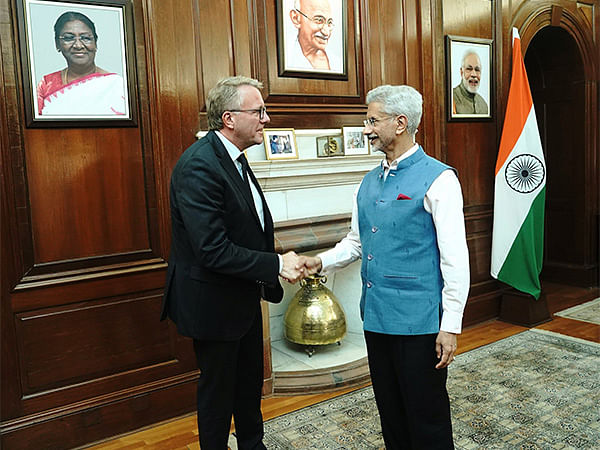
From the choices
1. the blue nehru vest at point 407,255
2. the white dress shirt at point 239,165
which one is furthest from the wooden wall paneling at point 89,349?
the blue nehru vest at point 407,255

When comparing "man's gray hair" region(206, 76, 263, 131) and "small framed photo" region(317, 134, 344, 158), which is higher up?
"man's gray hair" region(206, 76, 263, 131)

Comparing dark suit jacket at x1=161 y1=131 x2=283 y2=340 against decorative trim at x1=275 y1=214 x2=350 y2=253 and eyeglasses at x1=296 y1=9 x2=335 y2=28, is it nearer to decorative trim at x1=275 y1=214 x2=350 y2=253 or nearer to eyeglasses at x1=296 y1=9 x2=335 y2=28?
decorative trim at x1=275 y1=214 x2=350 y2=253

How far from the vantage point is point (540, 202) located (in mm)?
4207

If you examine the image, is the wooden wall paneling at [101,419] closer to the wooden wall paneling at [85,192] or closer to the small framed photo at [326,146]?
the wooden wall paneling at [85,192]

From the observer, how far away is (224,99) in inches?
83.4

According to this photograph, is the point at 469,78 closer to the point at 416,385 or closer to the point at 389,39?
the point at 389,39

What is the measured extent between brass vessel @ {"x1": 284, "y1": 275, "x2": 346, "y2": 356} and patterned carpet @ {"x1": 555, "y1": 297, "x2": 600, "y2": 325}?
7.20ft

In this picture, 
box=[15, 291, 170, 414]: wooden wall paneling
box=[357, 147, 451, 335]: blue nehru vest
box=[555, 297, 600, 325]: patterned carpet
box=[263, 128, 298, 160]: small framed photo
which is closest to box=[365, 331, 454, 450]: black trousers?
box=[357, 147, 451, 335]: blue nehru vest

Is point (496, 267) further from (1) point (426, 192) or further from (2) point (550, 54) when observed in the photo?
(1) point (426, 192)

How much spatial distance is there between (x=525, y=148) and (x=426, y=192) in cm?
279

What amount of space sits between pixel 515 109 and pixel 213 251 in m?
3.24

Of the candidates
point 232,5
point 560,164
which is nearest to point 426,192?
point 232,5

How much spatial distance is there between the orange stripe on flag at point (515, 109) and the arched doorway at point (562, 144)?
3.92 feet

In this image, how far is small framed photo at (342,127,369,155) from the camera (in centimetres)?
363
